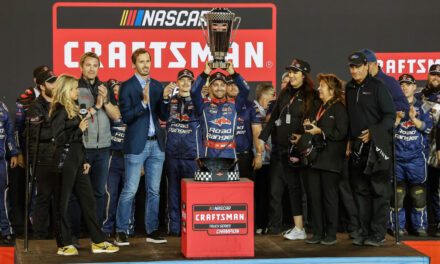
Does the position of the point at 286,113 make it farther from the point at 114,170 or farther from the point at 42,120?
the point at 42,120

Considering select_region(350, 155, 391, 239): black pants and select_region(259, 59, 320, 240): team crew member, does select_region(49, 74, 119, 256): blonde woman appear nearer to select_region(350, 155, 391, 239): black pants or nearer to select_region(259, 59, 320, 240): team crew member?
select_region(259, 59, 320, 240): team crew member

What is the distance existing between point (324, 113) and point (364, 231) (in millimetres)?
1001

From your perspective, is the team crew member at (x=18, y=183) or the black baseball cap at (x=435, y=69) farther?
the black baseball cap at (x=435, y=69)

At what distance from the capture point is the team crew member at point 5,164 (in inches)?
239

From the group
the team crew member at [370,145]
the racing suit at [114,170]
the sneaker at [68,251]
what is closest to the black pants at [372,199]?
the team crew member at [370,145]

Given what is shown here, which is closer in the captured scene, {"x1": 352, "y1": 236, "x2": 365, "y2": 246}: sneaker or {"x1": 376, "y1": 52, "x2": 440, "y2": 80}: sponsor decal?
{"x1": 352, "y1": 236, "x2": 365, "y2": 246}: sneaker

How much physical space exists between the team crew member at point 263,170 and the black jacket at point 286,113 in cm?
71

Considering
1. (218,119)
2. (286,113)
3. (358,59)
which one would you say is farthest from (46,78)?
Answer: (358,59)

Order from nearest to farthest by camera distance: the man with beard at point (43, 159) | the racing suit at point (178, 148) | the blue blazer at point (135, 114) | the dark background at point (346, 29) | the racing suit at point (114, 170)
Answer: the blue blazer at point (135, 114)
the man with beard at point (43, 159)
the racing suit at point (178, 148)
the racing suit at point (114, 170)
the dark background at point (346, 29)

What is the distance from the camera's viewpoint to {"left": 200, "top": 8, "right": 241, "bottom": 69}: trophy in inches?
195

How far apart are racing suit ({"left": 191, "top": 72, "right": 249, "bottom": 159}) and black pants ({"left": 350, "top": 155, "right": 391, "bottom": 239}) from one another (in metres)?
1.05

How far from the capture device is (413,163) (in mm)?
6332

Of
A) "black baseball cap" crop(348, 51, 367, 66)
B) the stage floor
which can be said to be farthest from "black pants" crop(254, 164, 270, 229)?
"black baseball cap" crop(348, 51, 367, 66)

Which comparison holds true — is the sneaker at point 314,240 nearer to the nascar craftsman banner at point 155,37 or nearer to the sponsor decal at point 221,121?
the sponsor decal at point 221,121
